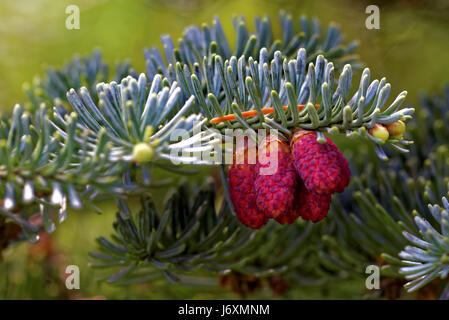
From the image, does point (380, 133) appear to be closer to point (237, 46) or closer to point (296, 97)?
point (296, 97)

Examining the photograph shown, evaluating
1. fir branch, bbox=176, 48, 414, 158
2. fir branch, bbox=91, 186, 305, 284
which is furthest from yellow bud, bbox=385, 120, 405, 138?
fir branch, bbox=91, 186, 305, 284

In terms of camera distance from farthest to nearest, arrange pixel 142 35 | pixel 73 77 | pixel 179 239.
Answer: pixel 142 35, pixel 73 77, pixel 179 239

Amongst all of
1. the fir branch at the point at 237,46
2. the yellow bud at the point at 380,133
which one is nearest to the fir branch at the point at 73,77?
the fir branch at the point at 237,46

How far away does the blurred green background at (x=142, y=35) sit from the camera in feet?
2.59

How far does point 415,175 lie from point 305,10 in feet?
1.52

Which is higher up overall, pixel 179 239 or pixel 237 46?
pixel 237 46

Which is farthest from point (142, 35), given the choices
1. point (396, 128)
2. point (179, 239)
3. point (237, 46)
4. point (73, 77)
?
point (396, 128)

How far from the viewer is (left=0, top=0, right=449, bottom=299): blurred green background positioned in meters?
0.79

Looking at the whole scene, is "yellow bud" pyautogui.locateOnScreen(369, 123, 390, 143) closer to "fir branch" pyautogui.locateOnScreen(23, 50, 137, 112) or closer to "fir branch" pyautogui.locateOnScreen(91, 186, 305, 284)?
"fir branch" pyautogui.locateOnScreen(91, 186, 305, 284)

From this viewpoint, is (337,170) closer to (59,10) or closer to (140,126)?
(140,126)

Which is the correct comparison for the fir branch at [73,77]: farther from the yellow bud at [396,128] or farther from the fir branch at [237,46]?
the yellow bud at [396,128]

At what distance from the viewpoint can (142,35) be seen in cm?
95

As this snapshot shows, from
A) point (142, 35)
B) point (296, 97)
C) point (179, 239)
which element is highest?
point (142, 35)
